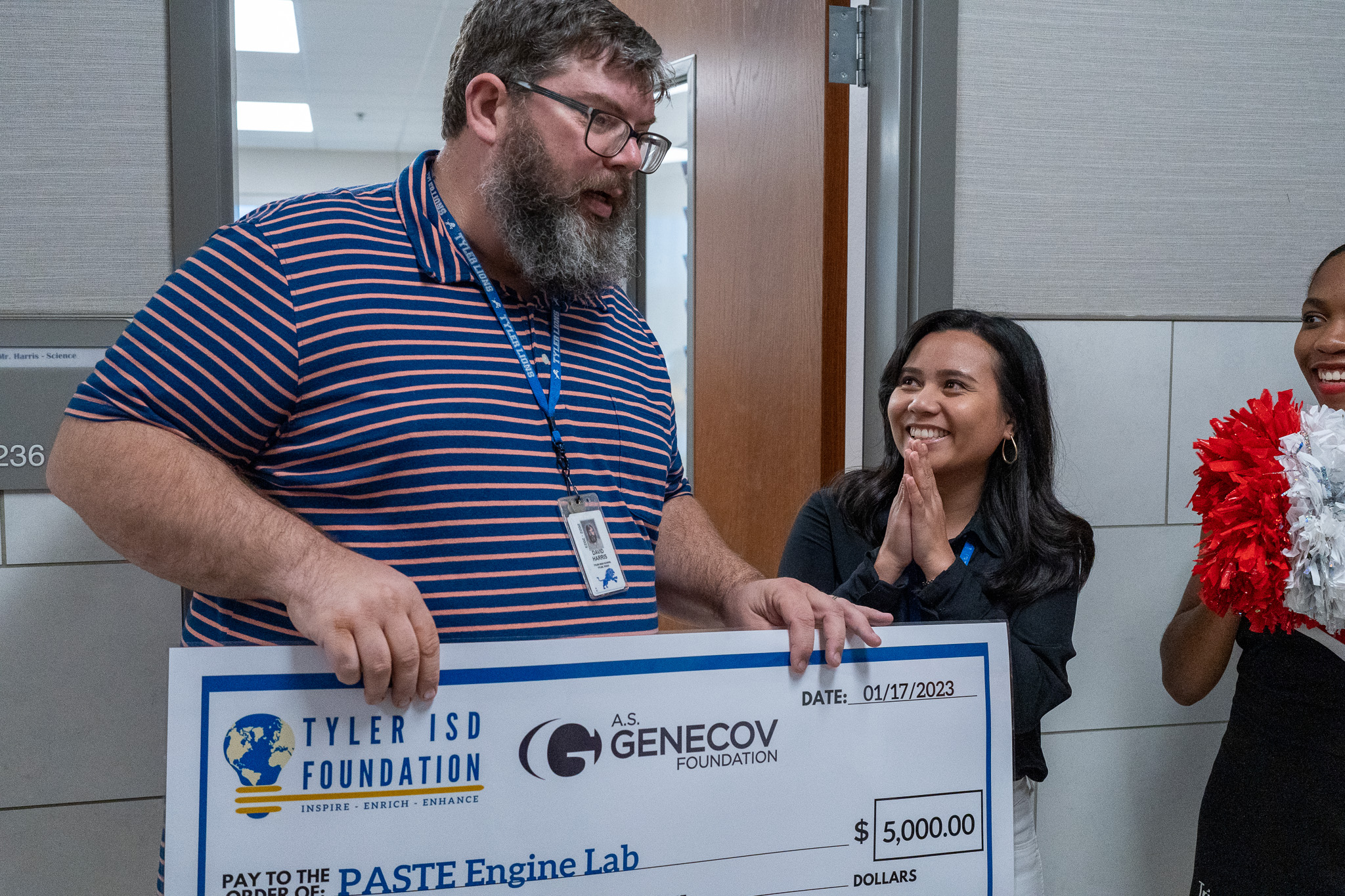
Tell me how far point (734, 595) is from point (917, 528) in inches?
14.0

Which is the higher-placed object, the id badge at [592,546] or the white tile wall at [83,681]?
the id badge at [592,546]

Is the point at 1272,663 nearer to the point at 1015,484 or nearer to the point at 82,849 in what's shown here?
the point at 1015,484

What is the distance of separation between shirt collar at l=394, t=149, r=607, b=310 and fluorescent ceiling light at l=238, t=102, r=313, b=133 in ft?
22.7

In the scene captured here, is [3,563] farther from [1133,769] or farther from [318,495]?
[1133,769]

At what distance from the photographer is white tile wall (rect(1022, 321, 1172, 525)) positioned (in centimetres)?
179

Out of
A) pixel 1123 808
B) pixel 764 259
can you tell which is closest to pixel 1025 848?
pixel 1123 808

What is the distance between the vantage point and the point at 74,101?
4.51 feet

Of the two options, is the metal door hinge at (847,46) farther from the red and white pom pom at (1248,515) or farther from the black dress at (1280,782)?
the black dress at (1280,782)

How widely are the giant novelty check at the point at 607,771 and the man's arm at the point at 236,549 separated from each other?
0.06 meters

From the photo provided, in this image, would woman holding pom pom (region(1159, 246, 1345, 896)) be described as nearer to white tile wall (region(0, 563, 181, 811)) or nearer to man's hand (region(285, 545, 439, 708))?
man's hand (region(285, 545, 439, 708))

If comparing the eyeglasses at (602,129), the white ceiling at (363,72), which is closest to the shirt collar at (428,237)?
the eyeglasses at (602,129)

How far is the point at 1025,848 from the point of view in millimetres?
1406

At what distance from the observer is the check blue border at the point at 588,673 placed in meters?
0.83

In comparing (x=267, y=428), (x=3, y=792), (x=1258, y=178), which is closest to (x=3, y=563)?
(x=3, y=792)
